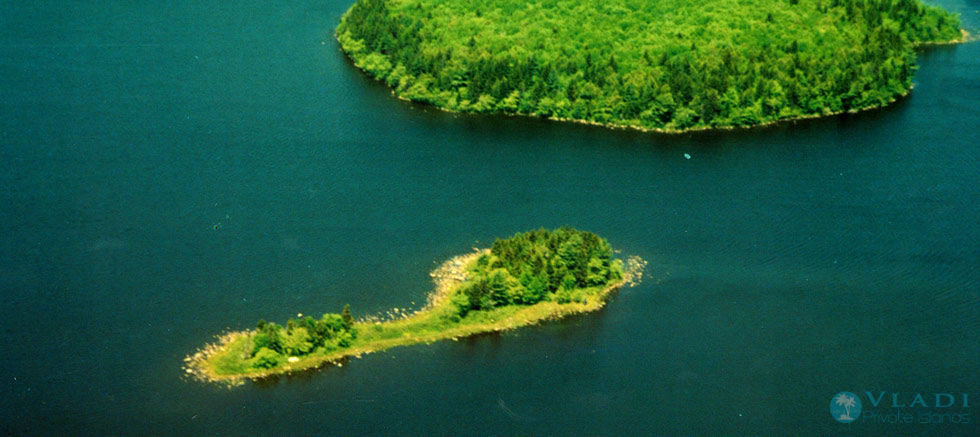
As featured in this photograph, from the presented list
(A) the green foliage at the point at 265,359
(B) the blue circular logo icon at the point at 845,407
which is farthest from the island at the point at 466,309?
(B) the blue circular logo icon at the point at 845,407

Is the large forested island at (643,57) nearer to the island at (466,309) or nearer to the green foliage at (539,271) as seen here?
the green foliage at (539,271)

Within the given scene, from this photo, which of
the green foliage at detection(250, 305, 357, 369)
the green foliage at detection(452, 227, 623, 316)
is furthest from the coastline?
the green foliage at detection(452, 227, 623, 316)

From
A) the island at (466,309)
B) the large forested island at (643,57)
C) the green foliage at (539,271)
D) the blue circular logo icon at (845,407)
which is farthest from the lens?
the large forested island at (643,57)

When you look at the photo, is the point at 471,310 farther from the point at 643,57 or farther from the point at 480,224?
the point at 643,57

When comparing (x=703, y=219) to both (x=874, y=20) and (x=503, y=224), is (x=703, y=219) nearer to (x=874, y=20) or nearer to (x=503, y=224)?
(x=503, y=224)

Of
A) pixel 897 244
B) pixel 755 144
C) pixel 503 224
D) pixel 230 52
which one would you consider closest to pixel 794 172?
pixel 755 144

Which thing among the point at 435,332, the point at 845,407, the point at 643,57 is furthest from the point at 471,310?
the point at 643,57
